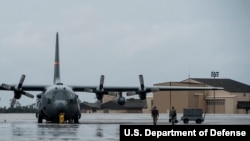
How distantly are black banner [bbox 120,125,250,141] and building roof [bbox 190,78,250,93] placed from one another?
146 metres

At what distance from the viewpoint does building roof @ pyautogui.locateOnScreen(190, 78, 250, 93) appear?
162375 millimetres

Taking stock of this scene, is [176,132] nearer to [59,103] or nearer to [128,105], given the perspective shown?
[59,103]

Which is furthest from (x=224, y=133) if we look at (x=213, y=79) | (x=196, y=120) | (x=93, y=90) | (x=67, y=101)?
(x=213, y=79)

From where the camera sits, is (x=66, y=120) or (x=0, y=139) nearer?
(x=0, y=139)

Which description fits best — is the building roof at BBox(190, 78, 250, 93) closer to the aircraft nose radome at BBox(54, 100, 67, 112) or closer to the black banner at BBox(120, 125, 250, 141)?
the aircraft nose radome at BBox(54, 100, 67, 112)

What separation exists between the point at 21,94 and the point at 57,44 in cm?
756

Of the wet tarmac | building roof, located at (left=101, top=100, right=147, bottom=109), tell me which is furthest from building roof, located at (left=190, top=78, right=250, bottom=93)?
the wet tarmac

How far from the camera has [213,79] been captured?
168500 millimetres

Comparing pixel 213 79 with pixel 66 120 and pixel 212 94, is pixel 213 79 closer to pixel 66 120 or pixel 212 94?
pixel 212 94

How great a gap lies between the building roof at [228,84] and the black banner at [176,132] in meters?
146

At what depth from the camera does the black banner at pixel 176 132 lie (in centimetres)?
1502

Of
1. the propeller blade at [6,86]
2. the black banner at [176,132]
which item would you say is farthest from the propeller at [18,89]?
the black banner at [176,132]

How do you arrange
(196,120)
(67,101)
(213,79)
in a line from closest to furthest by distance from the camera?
1. (67,101)
2. (196,120)
3. (213,79)

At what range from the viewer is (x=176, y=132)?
15219mm
